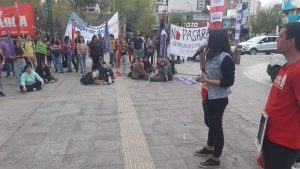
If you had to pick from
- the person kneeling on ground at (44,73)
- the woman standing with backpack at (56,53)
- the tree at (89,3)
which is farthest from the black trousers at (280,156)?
the tree at (89,3)

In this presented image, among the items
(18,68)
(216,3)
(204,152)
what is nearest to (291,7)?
(216,3)

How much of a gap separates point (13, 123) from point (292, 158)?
545cm

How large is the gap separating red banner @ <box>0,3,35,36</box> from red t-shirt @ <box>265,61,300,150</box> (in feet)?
35.6

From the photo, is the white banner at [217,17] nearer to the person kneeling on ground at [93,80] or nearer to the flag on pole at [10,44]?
the person kneeling on ground at [93,80]

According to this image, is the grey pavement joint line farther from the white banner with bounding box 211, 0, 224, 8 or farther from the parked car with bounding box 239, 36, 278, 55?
the parked car with bounding box 239, 36, 278, 55

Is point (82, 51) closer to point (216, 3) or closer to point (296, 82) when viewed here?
point (216, 3)

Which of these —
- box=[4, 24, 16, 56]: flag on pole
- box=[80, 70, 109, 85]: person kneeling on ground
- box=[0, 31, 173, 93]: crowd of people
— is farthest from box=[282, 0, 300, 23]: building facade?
box=[4, 24, 16, 56]: flag on pole

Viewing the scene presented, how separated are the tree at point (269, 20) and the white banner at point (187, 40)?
136 feet

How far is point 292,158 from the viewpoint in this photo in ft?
8.51

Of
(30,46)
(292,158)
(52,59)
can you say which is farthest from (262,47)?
(292,158)

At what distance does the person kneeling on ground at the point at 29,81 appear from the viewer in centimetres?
979

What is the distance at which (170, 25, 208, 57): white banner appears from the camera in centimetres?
1277

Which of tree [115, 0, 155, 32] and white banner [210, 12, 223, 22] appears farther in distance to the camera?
tree [115, 0, 155, 32]

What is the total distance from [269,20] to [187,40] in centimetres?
4228
